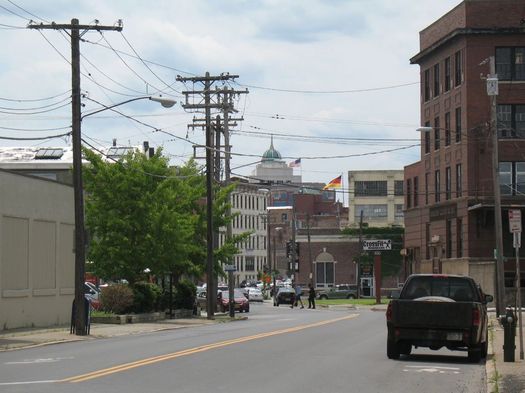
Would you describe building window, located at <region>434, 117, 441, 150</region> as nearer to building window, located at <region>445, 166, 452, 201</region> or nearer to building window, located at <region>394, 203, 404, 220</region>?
building window, located at <region>445, 166, 452, 201</region>

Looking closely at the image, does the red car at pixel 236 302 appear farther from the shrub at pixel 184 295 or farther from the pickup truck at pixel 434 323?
the pickup truck at pixel 434 323

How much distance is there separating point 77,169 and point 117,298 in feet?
37.2

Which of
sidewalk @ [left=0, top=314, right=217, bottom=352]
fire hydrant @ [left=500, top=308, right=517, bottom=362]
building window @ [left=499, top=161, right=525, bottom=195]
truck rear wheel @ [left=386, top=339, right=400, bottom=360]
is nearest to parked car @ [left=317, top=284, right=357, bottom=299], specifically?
building window @ [left=499, top=161, right=525, bottom=195]

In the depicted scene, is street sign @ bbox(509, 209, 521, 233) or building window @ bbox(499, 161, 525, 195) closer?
street sign @ bbox(509, 209, 521, 233)

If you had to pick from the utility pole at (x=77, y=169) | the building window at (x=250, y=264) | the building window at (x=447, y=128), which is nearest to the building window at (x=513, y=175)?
the building window at (x=447, y=128)

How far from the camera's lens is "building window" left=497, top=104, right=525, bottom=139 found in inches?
2435

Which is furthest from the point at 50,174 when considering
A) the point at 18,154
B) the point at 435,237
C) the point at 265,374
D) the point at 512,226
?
the point at 265,374

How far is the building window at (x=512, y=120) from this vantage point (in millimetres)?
61844

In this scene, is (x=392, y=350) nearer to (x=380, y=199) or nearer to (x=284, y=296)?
(x=284, y=296)

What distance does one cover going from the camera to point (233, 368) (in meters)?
18.3

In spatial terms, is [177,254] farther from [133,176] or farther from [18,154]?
[18,154]

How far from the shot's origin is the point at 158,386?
50.0 feet

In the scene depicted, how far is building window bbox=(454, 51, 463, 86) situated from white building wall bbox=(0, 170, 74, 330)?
30.6 m

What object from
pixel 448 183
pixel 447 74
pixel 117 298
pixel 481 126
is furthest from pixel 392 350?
pixel 447 74
